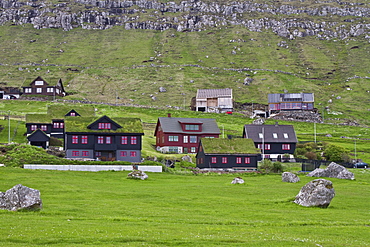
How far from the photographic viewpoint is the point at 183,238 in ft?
72.3

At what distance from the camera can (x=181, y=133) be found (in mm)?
108188

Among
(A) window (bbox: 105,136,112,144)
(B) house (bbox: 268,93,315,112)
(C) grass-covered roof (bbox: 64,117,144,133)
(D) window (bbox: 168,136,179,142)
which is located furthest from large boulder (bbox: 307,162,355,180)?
(B) house (bbox: 268,93,315,112)

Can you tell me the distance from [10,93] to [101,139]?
10621cm

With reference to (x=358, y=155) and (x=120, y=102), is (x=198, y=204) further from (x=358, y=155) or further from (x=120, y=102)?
(x=120, y=102)

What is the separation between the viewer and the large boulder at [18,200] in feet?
A: 94.7

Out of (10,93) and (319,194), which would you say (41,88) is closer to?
(10,93)

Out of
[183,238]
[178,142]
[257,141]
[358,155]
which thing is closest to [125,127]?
[178,142]

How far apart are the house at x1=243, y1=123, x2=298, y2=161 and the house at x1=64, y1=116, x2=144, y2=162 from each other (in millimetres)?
32793

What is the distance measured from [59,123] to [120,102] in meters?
69.0

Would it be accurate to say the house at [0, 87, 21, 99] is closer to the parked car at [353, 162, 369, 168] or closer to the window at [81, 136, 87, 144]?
the window at [81, 136, 87, 144]

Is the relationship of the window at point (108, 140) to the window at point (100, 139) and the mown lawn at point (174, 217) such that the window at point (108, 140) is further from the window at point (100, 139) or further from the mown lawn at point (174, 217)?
the mown lawn at point (174, 217)

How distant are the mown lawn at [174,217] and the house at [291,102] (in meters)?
129

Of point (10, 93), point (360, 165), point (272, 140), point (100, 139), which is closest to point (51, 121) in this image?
point (100, 139)

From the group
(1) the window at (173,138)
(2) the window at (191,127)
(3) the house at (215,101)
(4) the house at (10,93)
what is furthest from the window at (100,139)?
(4) the house at (10,93)
